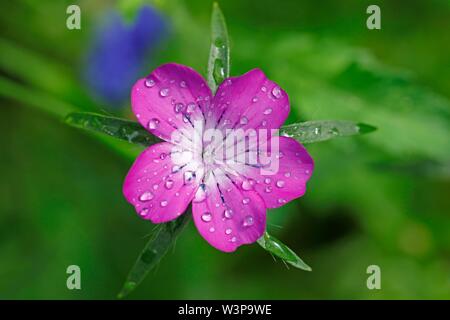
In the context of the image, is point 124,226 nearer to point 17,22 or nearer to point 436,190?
point 17,22

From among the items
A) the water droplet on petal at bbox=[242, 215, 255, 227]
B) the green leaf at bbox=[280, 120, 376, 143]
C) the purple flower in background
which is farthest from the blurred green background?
the water droplet on petal at bbox=[242, 215, 255, 227]

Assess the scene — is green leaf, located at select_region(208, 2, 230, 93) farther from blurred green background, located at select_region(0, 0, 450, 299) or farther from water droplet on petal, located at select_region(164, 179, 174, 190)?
blurred green background, located at select_region(0, 0, 450, 299)

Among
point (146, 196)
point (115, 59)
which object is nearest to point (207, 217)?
point (146, 196)

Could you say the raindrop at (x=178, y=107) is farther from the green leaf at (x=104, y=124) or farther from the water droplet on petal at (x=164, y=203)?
the water droplet on petal at (x=164, y=203)

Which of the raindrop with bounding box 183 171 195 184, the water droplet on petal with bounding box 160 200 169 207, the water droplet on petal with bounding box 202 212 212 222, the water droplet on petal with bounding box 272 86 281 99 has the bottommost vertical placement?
the water droplet on petal with bounding box 202 212 212 222

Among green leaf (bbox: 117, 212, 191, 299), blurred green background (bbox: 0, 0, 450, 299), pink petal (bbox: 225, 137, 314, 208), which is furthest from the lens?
blurred green background (bbox: 0, 0, 450, 299)

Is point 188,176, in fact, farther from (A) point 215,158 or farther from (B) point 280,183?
(B) point 280,183
